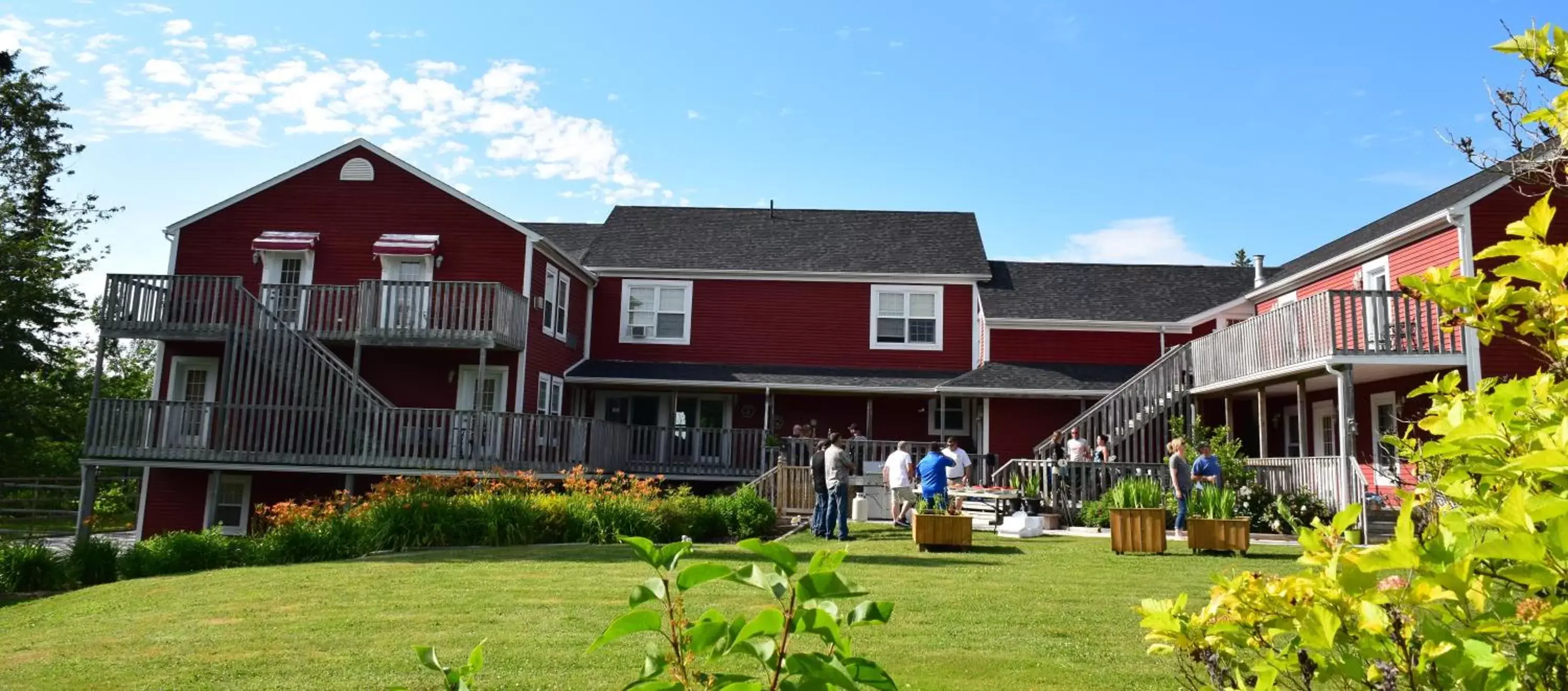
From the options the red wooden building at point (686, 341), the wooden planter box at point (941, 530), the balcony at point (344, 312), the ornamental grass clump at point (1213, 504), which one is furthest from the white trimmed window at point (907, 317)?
the wooden planter box at point (941, 530)

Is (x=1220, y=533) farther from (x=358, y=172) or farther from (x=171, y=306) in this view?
(x=171, y=306)

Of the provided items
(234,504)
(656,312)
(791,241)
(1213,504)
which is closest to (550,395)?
(656,312)

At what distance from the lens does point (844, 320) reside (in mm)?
26766

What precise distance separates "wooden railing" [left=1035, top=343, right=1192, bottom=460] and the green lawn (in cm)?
876

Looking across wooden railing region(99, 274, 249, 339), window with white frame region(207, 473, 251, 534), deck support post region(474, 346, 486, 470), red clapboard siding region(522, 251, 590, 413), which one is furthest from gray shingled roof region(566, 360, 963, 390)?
wooden railing region(99, 274, 249, 339)

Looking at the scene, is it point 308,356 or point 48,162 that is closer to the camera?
point 308,356

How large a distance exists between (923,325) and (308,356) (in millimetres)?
14866

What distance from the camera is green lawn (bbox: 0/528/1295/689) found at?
260 inches

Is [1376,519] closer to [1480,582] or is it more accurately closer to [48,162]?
[1480,582]

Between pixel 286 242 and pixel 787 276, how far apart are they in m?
12.2

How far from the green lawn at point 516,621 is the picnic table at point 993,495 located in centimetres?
354

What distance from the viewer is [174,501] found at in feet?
70.5

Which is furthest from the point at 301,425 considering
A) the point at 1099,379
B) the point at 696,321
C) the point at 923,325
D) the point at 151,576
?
the point at 1099,379

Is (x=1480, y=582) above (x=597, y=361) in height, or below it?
below
